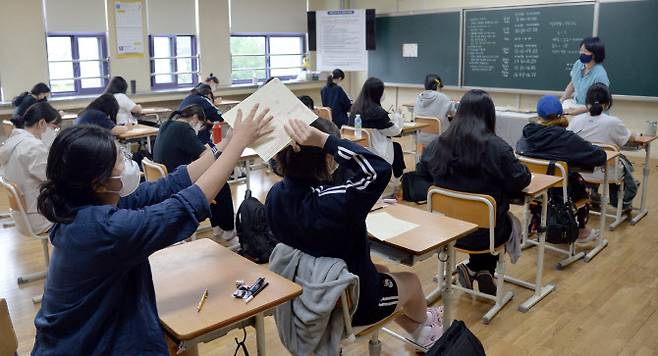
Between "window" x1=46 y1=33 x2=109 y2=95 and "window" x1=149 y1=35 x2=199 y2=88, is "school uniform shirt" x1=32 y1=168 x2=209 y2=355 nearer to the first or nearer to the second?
"window" x1=46 y1=33 x2=109 y2=95

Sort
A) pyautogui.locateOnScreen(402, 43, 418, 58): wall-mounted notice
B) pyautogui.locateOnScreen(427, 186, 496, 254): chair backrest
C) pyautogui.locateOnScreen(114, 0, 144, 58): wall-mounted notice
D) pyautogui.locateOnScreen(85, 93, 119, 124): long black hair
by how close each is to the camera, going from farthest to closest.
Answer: pyautogui.locateOnScreen(402, 43, 418, 58): wall-mounted notice
pyautogui.locateOnScreen(114, 0, 144, 58): wall-mounted notice
pyautogui.locateOnScreen(85, 93, 119, 124): long black hair
pyautogui.locateOnScreen(427, 186, 496, 254): chair backrest

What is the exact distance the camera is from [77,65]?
7.93m

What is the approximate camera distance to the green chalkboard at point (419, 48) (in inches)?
349

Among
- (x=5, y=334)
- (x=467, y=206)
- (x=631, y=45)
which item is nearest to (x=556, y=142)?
(x=467, y=206)

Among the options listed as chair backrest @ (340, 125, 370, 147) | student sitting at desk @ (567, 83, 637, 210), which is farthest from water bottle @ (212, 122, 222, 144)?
student sitting at desk @ (567, 83, 637, 210)

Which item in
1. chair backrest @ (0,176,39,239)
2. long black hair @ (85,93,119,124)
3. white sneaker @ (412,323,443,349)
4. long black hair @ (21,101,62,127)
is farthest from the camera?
long black hair @ (85,93,119,124)

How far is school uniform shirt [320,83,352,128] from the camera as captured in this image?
7074 millimetres

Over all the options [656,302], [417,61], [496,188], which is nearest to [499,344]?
[496,188]

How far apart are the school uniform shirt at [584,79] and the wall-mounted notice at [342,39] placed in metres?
4.62

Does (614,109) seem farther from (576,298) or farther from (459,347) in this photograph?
(459,347)

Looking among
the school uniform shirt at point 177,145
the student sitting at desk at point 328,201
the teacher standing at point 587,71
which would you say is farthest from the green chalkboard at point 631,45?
the student sitting at desk at point 328,201

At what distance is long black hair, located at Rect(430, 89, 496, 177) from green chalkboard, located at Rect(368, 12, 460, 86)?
19.8ft

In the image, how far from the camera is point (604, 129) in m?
4.28

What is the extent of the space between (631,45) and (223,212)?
5.66 metres
